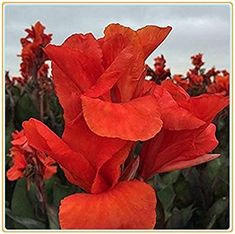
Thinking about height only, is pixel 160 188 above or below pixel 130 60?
below

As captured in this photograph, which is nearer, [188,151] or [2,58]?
[188,151]

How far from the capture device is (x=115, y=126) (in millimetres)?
525

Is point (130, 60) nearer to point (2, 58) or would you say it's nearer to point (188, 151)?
point (188, 151)

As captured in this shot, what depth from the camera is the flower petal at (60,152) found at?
57 cm

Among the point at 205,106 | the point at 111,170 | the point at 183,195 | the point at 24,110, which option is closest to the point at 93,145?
the point at 111,170

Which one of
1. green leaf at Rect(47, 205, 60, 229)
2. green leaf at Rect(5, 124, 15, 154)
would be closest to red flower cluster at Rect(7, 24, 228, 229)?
green leaf at Rect(47, 205, 60, 229)

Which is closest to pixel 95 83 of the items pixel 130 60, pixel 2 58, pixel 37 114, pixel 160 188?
pixel 130 60

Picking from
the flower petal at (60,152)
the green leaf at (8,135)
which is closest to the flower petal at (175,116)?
the flower petal at (60,152)

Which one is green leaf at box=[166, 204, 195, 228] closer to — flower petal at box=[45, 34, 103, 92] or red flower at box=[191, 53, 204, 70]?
flower petal at box=[45, 34, 103, 92]

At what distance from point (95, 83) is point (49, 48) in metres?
0.06

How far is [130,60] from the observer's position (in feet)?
1.87

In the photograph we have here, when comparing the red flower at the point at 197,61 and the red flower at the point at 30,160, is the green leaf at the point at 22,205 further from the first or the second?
the red flower at the point at 197,61

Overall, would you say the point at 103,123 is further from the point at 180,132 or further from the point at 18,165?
the point at 18,165

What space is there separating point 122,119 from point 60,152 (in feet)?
0.29
